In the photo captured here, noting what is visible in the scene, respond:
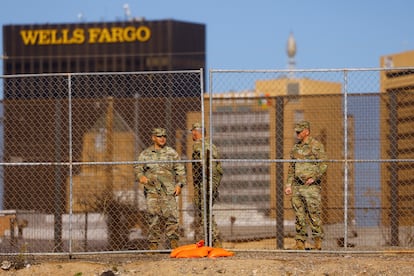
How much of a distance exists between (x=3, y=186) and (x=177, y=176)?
4.28 meters

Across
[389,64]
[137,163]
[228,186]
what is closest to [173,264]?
[137,163]

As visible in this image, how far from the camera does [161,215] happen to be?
15156mm

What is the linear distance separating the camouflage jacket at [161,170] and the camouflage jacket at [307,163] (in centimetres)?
151

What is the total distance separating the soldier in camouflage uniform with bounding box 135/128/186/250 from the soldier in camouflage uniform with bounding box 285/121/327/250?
5.01ft

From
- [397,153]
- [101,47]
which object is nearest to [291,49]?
[101,47]

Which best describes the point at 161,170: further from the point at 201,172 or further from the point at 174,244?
the point at 174,244

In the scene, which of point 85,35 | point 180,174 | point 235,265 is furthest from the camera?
point 85,35

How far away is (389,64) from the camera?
64.8 m

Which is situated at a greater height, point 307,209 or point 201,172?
point 201,172

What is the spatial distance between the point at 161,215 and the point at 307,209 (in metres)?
1.98

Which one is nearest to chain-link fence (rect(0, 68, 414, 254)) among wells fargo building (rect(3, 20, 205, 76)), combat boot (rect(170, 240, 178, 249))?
combat boot (rect(170, 240, 178, 249))

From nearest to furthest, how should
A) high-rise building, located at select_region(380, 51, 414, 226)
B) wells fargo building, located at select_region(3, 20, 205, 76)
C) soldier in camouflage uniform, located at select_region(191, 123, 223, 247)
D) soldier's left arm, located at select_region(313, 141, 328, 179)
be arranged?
soldier's left arm, located at select_region(313, 141, 328, 179) < soldier in camouflage uniform, located at select_region(191, 123, 223, 247) < high-rise building, located at select_region(380, 51, 414, 226) < wells fargo building, located at select_region(3, 20, 205, 76)

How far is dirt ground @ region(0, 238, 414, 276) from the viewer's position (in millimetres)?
13031

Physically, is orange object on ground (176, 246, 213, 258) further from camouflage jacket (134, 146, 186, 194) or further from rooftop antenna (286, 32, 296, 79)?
rooftop antenna (286, 32, 296, 79)
